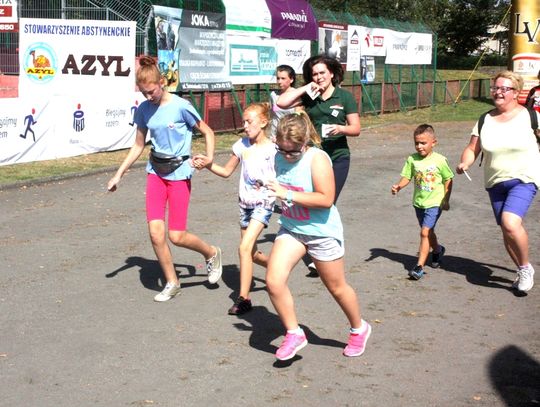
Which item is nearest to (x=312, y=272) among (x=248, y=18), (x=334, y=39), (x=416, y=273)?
(x=416, y=273)

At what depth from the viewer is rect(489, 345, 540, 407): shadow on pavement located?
5133 millimetres

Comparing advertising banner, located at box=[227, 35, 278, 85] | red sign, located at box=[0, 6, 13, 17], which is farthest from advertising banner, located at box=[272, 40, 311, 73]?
red sign, located at box=[0, 6, 13, 17]

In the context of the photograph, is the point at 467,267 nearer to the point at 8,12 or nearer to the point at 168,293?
the point at 168,293

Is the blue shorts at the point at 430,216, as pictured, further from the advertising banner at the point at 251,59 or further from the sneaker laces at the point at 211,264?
the advertising banner at the point at 251,59

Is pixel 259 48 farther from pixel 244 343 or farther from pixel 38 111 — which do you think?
pixel 244 343

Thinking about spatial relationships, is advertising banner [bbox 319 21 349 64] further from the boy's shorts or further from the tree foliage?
the tree foliage

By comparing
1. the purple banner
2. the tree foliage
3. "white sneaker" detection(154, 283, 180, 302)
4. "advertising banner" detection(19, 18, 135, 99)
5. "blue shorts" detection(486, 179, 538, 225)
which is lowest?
"white sneaker" detection(154, 283, 180, 302)

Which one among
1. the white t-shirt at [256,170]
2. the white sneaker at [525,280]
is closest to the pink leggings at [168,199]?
the white t-shirt at [256,170]

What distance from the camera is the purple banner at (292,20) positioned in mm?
24172

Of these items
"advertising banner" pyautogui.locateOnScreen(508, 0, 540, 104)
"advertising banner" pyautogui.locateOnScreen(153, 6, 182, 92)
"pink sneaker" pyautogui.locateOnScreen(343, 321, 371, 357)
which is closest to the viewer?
"pink sneaker" pyautogui.locateOnScreen(343, 321, 371, 357)

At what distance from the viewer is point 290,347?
18.3ft

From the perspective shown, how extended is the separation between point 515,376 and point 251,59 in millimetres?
18350

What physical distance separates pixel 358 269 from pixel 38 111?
906 centimetres

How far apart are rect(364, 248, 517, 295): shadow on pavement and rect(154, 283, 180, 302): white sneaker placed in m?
2.33
